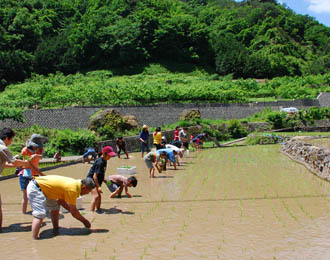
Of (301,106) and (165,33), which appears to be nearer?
(301,106)

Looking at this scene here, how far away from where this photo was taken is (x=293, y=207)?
9.25 meters

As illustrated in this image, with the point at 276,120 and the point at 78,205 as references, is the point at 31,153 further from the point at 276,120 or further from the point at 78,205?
the point at 276,120

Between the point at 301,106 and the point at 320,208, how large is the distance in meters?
39.7

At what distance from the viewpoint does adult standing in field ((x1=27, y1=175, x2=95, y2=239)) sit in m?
7.09

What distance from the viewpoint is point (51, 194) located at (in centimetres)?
730

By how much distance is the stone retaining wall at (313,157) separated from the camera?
1323 centimetres

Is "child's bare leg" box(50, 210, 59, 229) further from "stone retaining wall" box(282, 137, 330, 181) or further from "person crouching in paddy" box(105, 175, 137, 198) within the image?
"stone retaining wall" box(282, 137, 330, 181)

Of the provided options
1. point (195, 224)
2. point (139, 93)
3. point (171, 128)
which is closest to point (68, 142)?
point (171, 128)

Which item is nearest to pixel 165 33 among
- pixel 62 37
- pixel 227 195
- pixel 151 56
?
pixel 151 56

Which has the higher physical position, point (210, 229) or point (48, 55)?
point (48, 55)

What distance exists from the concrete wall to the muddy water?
62.8 ft

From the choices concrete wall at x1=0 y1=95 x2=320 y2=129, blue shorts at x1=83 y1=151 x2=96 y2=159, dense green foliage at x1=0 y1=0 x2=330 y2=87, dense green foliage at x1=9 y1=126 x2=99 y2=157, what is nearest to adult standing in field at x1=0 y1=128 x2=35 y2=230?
→ blue shorts at x1=83 y1=151 x2=96 y2=159

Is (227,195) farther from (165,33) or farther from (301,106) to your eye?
(165,33)

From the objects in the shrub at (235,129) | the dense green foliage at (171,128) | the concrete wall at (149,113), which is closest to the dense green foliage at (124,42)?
the concrete wall at (149,113)
